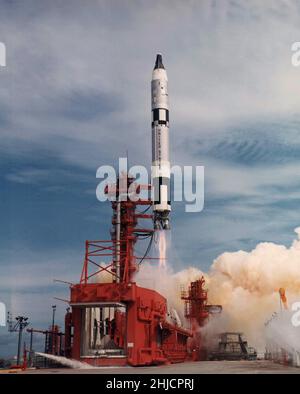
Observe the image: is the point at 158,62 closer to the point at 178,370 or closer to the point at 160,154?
the point at 160,154

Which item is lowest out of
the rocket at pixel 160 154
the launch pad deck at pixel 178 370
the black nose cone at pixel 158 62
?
the launch pad deck at pixel 178 370

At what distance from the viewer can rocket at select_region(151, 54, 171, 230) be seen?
6450cm

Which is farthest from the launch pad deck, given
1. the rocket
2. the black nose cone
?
the black nose cone

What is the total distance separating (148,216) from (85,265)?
1632 centimetres

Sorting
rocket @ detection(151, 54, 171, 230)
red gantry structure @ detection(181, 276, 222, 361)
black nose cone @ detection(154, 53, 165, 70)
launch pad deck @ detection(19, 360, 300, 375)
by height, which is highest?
black nose cone @ detection(154, 53, 165, 70)

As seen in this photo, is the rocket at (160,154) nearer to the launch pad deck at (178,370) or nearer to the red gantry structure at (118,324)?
the red gantry structure at (118,324)

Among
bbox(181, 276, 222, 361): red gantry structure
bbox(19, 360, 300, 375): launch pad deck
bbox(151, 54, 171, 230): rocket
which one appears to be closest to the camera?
bbox(19, 360, 300, 375): launch pad deck

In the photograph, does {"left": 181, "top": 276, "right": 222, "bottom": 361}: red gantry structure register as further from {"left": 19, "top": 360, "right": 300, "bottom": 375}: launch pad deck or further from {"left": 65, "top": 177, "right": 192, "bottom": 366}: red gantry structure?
{"left": 19, "top": 360, "right": 300, "bottom": 375}: launch pad deck

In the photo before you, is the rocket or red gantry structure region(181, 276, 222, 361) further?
red gantry structure region(181, 276, 222, 361)

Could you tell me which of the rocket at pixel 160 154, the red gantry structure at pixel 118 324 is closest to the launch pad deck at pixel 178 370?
the red gantry structure at pixel 118 324

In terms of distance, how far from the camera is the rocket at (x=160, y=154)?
64500 millimetres

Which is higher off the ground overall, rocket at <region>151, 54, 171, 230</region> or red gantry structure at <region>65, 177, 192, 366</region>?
rocket at <region>151, 54, 171, 230</region>
